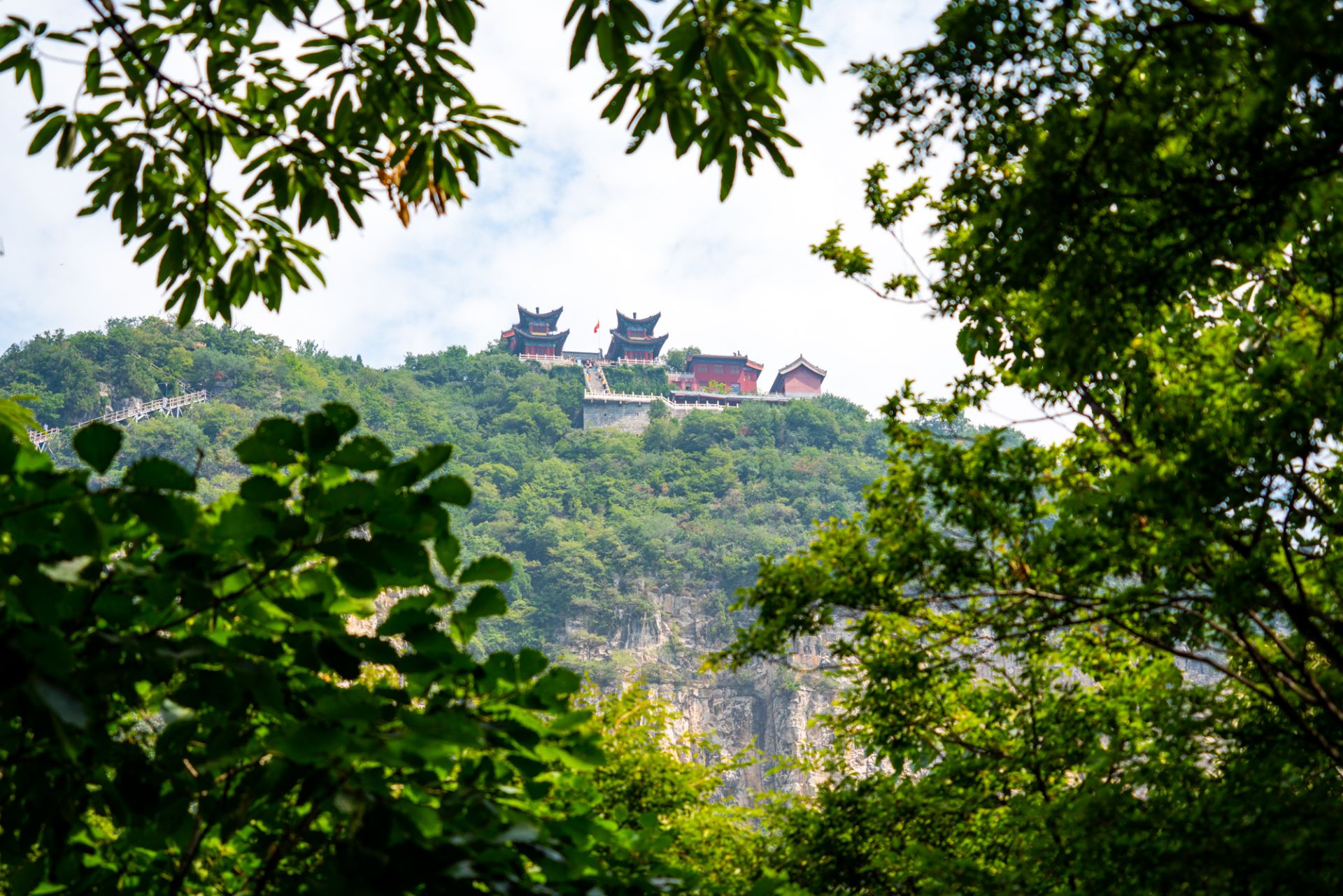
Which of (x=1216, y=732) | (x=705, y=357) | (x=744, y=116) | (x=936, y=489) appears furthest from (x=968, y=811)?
(x=705, y=357)

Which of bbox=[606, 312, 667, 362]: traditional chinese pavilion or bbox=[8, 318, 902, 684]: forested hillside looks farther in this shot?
bbox=[606, 312, 667, 362]: traditional chinese pavilion

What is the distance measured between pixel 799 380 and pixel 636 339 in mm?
9589

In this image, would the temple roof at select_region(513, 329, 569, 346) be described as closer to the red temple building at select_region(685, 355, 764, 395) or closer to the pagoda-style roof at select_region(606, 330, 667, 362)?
the pagoda-style roof at select_region(606, 330, 667, 362)

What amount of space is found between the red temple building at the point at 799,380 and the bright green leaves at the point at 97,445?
181 feet

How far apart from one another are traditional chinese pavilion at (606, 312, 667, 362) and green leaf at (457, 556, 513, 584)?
5561cm

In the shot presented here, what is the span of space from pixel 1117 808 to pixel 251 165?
8.83ft

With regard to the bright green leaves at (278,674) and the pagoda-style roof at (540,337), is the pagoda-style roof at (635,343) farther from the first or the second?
the bright green leaves at (278,674)

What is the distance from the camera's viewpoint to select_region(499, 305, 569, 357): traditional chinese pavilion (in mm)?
59219

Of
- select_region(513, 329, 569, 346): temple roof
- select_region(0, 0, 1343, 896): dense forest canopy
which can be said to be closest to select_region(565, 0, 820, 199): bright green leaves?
select_region(0, 0, 1343, 896): dense forest canopy

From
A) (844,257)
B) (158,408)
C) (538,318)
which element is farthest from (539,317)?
(844,257)

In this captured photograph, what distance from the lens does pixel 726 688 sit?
1521 inches

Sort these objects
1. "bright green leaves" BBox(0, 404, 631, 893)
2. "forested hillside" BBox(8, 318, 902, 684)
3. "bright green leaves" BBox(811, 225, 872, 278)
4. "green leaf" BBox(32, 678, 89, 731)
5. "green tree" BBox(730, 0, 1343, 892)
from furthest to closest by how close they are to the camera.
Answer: "forested hillside" BBox(8, 318, 902, 684)
"bright green leaves" BBox(811, 225, 872, 278)
"green tree" BBox(730, 0, 1343, 892)
"bright green leaves" BBox(0, 404, 631, 893)
"green leaf" BBox(32, 678, 89, 731)

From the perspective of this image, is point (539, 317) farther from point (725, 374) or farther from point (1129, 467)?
point (1129, 467)

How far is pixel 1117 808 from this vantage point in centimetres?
272
